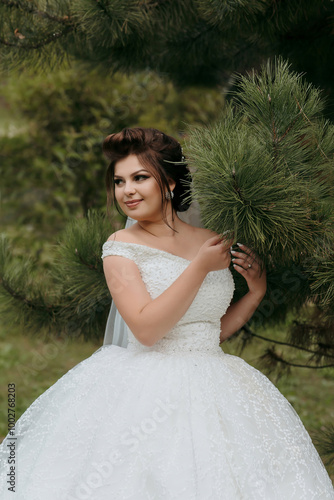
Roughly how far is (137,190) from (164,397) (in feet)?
Answer: 1.67

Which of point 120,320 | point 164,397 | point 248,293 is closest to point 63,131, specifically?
point 120,320

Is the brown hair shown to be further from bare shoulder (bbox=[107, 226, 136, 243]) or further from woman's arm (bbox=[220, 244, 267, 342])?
woman's arm (bbox=[220, 244, 267, 342])

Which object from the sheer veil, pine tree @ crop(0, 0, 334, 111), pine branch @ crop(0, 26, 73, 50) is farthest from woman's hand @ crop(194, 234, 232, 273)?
pine branch @ crop(0, 26, 73, 50)

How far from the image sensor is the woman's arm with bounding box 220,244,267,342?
1.51 metres

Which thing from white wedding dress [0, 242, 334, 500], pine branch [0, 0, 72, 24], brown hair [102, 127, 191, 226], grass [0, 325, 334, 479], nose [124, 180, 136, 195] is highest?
pine branch [0, 0, 72, 24]

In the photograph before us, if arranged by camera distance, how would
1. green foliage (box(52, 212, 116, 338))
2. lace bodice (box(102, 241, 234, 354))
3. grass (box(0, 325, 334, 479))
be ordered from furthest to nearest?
1. grass (box(0, 325, 334, 479))
2. green foliage (box(52, 212, 116, 338))
3. lace bodice (box(102, 241, 234, 354))

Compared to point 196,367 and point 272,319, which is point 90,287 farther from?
point 272,319

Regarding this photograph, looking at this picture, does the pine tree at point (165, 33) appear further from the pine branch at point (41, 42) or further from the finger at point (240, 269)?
the finger at point (240, 269)

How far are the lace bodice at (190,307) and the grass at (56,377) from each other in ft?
5.25

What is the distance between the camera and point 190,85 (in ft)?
8.57

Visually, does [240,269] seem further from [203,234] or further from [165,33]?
[165,33]

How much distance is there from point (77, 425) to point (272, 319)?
0.84 metres

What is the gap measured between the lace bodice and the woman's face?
9 cm

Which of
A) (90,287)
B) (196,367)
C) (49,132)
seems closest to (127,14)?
(90,287)
